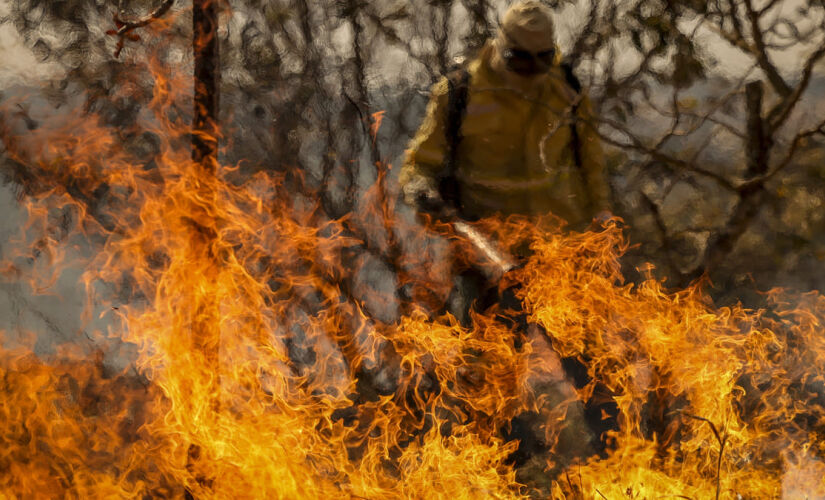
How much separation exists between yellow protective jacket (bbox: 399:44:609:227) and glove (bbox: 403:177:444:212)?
0.03 metres

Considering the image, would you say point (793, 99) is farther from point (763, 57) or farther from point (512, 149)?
point (512, 149)

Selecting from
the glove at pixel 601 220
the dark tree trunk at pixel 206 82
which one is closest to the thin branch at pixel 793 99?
the glove at pixel 601 220

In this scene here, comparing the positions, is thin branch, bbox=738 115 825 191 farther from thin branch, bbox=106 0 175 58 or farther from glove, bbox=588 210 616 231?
thin branch, bbox=106 0 175 58

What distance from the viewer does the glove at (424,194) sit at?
3.81m

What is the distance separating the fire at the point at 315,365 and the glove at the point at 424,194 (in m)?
0.30

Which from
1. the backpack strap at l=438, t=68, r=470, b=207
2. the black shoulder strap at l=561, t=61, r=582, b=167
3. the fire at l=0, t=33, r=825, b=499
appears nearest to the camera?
the backpack strap at l=438, t=68, r=470, b=207

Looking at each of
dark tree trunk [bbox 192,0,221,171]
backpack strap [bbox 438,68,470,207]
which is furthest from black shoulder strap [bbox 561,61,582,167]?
dark tree trunk [bbox 192,0,221,171]

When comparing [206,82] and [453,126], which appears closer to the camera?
[453,126]

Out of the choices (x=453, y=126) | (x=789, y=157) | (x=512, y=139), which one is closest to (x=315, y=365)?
(x=453, y=126)

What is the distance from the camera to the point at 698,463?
423 centimetres

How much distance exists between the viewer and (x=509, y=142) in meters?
3.81

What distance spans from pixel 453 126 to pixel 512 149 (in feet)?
1.20

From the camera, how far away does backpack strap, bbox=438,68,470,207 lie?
12.3 feet

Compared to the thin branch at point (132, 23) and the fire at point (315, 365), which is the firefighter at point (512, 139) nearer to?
the fire at point (315, 365)
